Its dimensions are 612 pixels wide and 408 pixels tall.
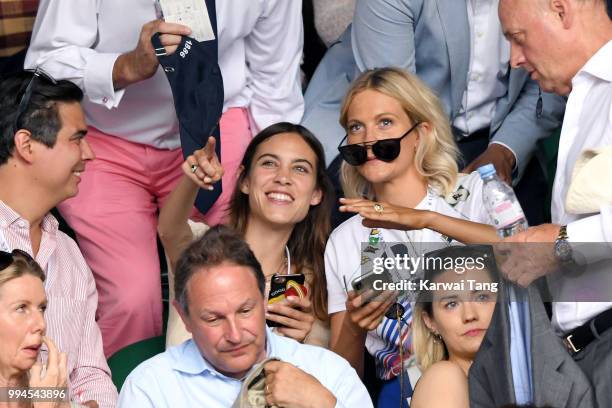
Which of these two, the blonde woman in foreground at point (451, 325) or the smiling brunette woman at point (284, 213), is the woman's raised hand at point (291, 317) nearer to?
the smiling brunette woman at point (284, 213)

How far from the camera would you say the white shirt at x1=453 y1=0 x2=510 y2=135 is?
4.66 m

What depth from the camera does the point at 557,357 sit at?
3043mm

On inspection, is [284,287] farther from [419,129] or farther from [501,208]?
[501,208]

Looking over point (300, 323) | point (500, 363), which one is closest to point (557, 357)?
point (500, 363)

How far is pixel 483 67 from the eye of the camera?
4.69m

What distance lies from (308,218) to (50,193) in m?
0.91

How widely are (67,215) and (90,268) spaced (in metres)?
0.21

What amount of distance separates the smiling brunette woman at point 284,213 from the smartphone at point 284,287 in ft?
0.08

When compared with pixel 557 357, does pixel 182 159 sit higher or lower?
higher

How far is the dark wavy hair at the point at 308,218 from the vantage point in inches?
168

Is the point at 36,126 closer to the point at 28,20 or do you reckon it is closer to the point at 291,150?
the point at 291,150

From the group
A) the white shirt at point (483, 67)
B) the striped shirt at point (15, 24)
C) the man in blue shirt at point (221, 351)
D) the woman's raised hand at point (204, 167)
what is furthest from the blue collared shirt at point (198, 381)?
the striped shirt at point (15, 24)

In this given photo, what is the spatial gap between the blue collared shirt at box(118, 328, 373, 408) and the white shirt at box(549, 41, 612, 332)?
59 cm

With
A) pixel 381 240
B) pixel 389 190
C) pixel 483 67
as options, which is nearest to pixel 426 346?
pixel 381 240
